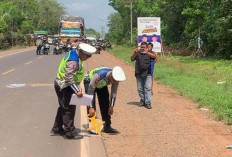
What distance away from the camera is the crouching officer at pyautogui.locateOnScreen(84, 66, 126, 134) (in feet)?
21.3

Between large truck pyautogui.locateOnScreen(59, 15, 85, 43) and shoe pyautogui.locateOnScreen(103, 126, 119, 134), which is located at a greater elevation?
large truck pyautogui.locateOnScreen(59, 15, 85, 43)

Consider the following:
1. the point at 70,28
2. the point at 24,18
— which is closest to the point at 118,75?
the point at 70,28

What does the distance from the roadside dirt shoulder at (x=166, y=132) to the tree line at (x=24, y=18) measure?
42.6 metres

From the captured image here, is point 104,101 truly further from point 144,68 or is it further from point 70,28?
point 70,28

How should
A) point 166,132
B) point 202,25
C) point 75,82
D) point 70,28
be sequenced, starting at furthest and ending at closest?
point 70,28 < point 202,25 < point 166,132 < point 75,82

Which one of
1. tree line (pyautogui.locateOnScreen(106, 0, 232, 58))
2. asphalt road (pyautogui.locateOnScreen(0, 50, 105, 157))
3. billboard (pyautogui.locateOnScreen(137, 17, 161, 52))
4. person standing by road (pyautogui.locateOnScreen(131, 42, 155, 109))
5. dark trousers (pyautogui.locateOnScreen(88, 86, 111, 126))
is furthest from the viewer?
tree line (pyautogui.locateOnScreen(106, 0, 232, 58))

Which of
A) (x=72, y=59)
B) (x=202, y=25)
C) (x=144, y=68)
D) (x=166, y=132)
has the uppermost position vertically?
(x=202, y=25)

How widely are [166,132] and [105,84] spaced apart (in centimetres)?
160

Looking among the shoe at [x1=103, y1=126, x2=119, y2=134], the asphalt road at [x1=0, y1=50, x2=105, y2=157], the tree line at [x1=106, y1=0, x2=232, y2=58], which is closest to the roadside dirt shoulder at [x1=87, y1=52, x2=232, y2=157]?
the shoe at [x1=103, y1=126, x2=119, y2=134]

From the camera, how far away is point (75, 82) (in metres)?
6.57

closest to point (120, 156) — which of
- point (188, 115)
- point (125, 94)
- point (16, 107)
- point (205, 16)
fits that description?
point (188, 115)

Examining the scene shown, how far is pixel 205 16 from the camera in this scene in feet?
102

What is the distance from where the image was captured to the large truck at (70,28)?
135 feet

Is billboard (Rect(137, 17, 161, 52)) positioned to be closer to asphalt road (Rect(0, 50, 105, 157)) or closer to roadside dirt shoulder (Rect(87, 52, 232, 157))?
asphalt road (Rect(0, 50, 105, 157))
